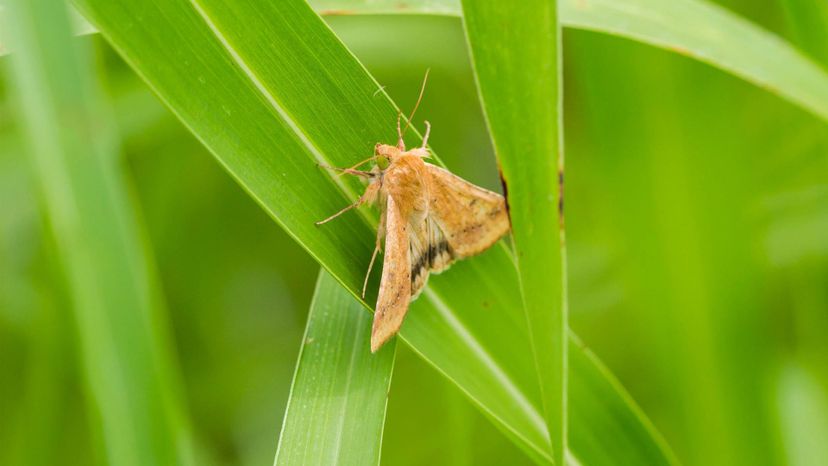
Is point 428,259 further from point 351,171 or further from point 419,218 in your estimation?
point 351,171

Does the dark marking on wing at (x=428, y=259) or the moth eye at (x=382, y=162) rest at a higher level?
the moth eye at (x=382, y=162)

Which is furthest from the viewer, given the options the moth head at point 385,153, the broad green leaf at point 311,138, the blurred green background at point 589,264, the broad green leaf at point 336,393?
the blurred green background at point 589,264

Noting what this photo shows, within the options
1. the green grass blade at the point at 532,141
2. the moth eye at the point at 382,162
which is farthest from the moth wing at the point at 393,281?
the green grass blade at the point at 532,141

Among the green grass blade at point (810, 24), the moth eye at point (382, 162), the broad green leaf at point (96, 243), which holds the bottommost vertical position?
the broad green leaf at point (96, 243)

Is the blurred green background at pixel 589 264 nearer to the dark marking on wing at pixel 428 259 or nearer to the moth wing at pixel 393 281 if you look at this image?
the moth wing at pixel 393 281

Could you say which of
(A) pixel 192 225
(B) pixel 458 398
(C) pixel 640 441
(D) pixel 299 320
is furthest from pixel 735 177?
(A) pixel 192 225

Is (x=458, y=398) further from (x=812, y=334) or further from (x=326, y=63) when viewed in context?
(x=812, y=334)

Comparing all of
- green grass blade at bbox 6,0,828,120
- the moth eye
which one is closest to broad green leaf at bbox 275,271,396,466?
the moth eye
